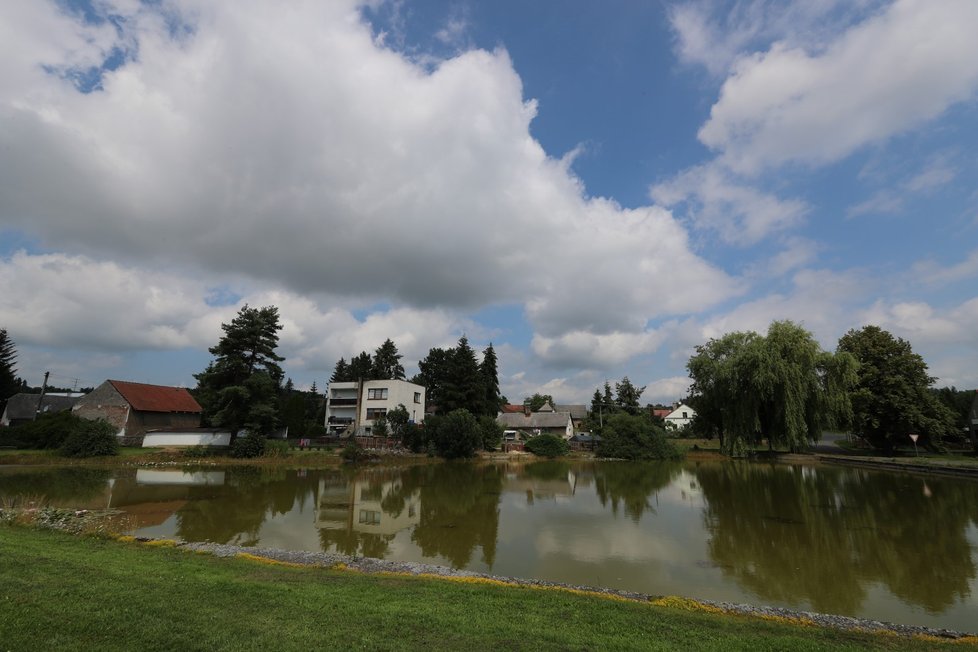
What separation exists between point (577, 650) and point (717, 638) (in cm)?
233

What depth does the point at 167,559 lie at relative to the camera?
10.2m

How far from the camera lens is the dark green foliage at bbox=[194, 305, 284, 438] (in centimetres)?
3828

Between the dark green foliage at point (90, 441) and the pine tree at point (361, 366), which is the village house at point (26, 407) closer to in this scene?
the dark green foliage at point (90, 441)

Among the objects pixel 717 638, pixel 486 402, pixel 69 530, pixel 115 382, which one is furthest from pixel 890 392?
pixel 115 382

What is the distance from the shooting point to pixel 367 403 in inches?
2275

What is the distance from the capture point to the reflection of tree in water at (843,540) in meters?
11.1

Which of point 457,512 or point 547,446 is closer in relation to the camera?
point 457,512

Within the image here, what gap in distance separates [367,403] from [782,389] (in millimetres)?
43108

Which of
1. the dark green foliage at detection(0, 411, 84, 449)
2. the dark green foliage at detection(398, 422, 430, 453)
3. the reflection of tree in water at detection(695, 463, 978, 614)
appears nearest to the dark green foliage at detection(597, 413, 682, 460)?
the dark green foliage at detection(398, 422, 430, 453)

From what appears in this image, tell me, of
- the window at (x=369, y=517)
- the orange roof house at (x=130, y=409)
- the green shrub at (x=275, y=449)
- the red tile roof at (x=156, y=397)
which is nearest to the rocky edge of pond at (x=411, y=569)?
the window at (x=369, y=517)

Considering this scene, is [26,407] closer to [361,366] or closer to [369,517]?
[361,366]

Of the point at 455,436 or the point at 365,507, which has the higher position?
the point at 455,436

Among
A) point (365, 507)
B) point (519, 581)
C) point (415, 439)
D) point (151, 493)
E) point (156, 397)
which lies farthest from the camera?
point (156, 397)

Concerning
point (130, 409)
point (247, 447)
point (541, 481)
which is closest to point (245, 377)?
point (247, 447)
